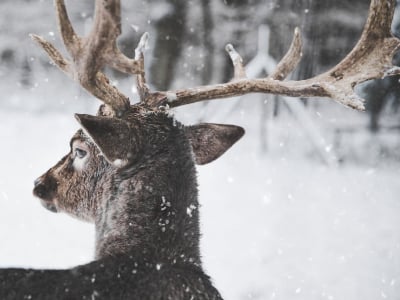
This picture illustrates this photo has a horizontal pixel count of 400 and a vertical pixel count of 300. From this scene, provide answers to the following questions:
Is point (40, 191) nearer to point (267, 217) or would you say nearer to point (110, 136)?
point (110, 136)

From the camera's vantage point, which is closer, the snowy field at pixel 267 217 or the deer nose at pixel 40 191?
the deer nose at pixel 40 191

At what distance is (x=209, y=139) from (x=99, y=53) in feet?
2.25

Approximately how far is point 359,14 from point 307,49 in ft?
2.50

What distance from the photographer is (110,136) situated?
208 centimetres

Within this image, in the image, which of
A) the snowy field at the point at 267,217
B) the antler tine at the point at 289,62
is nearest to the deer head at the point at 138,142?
the antler tine at the point at 289,62

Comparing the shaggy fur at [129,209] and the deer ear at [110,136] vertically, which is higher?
the deer ear at [110,136]

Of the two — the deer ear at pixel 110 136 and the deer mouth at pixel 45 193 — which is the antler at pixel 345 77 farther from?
the deer mouth at pixel 45 193

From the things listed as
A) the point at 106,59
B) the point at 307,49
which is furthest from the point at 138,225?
the point at 307,49

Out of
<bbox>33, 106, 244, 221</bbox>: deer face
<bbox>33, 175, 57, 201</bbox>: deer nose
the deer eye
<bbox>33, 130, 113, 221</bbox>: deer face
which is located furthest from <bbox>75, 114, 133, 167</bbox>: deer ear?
<bbox>33, 175, 57, 201</bbox>: deer nose

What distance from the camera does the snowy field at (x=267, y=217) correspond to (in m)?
5.90

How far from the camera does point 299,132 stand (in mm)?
8117

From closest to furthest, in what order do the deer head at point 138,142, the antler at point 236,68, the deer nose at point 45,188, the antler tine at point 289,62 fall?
the deer head at point 138,142
the antler at point 236,68
the deer nose at point 45,188
the antler tine at point 289,62

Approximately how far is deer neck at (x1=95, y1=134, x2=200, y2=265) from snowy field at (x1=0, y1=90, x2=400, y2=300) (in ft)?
11.8

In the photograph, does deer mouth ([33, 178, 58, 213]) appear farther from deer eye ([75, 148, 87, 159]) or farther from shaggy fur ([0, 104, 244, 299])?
deer eye ([75, 148, 87, 159])
